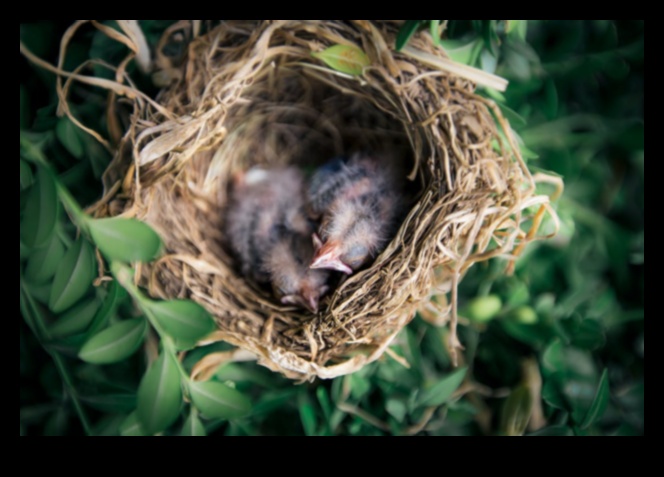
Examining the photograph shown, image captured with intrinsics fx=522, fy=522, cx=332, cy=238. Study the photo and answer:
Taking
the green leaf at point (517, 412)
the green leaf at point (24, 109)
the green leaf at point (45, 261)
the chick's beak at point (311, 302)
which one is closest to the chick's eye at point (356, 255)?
the chick's beak at point (311, 302)

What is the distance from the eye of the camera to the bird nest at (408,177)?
92 centimetres

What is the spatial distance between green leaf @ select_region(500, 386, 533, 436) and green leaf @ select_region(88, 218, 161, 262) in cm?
81

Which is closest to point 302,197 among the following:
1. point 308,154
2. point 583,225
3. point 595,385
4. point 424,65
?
point 308,154

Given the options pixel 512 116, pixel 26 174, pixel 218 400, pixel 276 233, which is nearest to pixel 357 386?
pixel 218 400

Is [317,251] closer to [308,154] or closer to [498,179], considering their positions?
[308,154]

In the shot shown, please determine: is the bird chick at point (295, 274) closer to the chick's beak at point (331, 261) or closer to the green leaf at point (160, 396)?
the chick's beak at point (331, 261)

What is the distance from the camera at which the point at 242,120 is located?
3.88 feet

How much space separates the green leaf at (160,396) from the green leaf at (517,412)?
27.1 inches

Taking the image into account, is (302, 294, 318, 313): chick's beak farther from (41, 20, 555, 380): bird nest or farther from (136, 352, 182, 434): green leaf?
(136, 352, 182, 434): green leaf

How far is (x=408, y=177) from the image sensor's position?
3.69ft

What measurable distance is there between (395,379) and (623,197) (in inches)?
24.8

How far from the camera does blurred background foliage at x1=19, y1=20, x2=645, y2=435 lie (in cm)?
98

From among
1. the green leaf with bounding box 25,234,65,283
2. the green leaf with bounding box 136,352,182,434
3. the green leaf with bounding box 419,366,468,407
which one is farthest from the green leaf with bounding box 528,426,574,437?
the green leaf with bounding box 25,234,65,283

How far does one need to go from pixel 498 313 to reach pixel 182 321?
2.11 ft
